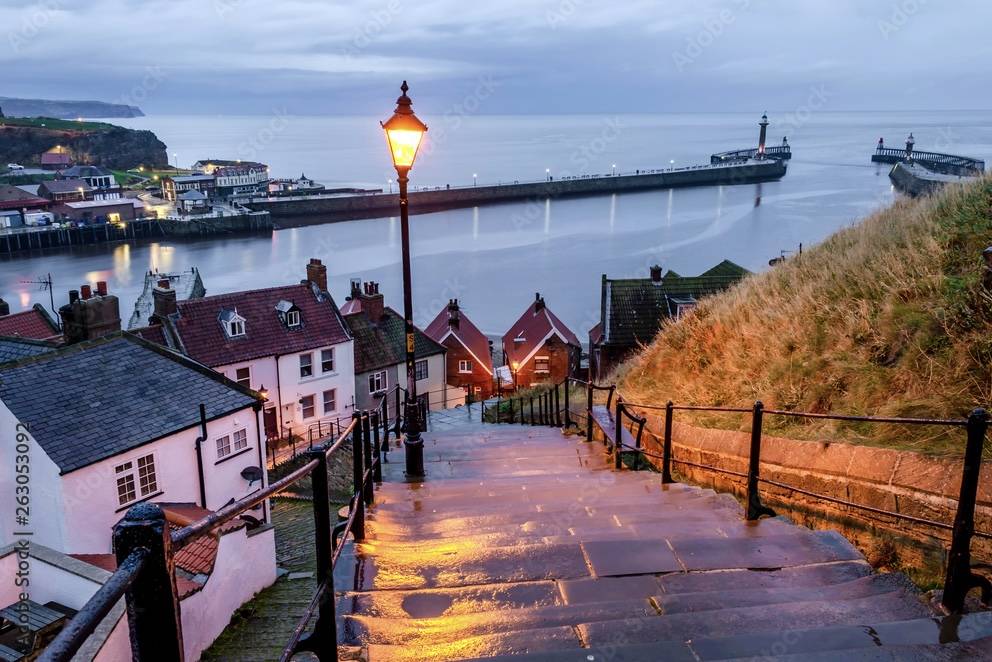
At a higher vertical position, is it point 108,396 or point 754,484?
point 754,484

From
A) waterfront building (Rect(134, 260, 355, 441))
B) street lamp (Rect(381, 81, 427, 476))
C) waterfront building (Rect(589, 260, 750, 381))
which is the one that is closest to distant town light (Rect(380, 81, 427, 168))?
street lamp (Rect(381, 81, 427, 476))

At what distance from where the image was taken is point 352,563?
15.1 feet

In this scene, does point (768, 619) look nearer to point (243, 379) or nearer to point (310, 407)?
point (243, 379)

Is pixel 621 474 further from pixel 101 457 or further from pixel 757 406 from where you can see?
pixel 101 457

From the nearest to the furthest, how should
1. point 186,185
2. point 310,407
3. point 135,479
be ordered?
A: point 135,479 → point 310,407 → point 186,185

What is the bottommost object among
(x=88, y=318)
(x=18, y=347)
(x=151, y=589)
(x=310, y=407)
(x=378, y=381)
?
(x=310, y=407)

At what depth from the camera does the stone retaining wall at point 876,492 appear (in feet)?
15.8

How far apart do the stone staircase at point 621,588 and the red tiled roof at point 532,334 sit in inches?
1173

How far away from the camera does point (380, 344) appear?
31.2 meters

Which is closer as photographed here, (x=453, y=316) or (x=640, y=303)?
(x=640, y=303)

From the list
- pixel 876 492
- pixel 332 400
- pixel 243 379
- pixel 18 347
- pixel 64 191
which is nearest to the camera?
pixel 876 492

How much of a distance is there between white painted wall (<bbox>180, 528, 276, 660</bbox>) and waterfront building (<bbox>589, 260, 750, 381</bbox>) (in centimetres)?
1671

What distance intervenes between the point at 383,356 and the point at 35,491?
17.3 m

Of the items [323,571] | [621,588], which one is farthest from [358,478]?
[323,571]
